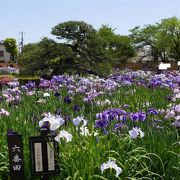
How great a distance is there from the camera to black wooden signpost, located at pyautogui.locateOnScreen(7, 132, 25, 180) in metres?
3.43

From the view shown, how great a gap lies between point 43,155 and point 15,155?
224 mm

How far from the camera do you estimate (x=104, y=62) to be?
1634 centimetres

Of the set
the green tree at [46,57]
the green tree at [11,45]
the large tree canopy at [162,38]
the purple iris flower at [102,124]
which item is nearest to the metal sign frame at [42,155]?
the purple iris flower at [102,124]

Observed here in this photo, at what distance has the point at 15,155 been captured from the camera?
3.46 meters

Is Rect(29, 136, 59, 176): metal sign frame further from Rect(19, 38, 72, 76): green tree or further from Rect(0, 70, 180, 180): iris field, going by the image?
Rect(19, 38, 72, 76): green tree

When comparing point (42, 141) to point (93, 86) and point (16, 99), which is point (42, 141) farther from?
point (93, 86)

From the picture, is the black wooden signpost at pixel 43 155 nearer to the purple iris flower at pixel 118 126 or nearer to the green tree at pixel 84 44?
the purple iris flower at pixel 118 126

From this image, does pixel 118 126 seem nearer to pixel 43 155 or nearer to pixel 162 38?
pixel 43 155

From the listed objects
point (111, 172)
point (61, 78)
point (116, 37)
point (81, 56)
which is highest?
point (116, 37)

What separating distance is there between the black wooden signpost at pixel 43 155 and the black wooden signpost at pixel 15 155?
10 centimetres

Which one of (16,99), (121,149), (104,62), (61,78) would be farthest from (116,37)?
(121,149)

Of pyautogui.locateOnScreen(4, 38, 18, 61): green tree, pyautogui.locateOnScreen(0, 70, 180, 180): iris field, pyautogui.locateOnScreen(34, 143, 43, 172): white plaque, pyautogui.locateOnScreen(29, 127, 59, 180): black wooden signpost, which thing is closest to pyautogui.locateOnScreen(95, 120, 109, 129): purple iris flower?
pyautogui.locateOnScreen(0, 70, 180, 180): iris field

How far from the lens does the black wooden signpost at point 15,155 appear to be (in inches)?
135

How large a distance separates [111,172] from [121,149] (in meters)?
0.39
